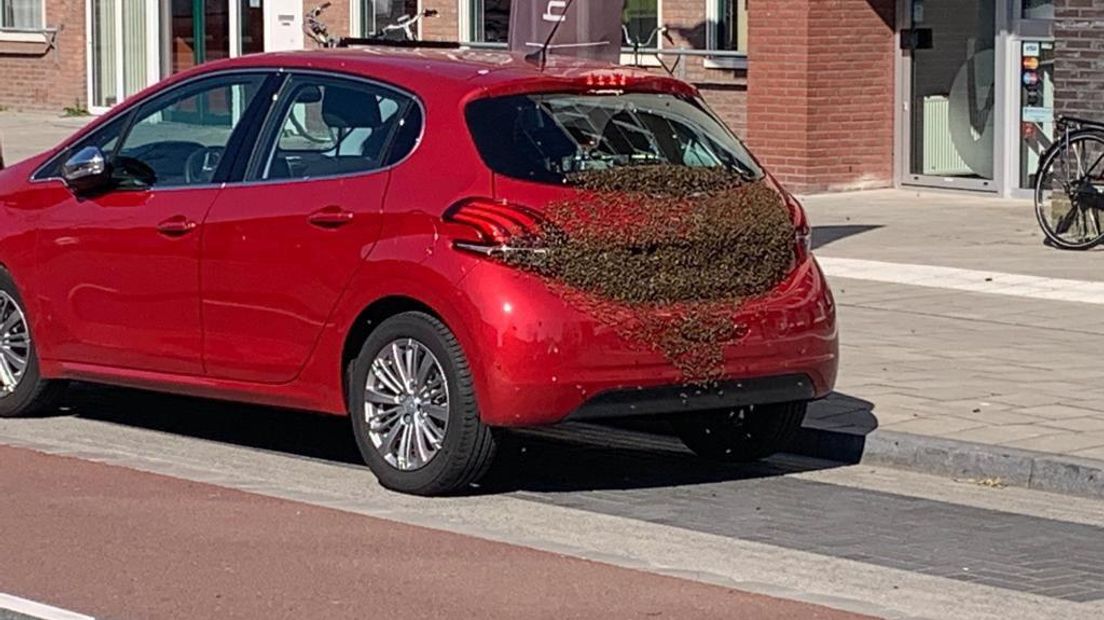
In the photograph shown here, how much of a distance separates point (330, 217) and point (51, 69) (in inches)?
836

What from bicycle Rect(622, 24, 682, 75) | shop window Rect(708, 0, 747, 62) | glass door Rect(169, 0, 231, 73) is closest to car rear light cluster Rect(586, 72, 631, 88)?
shop window Rect(708, 0, 747, 62)

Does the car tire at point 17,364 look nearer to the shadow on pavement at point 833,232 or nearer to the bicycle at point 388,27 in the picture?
the shadow on pavement at point 833,232

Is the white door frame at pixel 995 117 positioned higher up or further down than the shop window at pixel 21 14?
further down

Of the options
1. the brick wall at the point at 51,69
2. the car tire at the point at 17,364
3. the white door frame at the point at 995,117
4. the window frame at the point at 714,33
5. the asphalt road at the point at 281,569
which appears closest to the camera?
the asphalt road at the point at 281,569

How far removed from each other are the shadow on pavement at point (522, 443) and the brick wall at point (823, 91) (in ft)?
30.3

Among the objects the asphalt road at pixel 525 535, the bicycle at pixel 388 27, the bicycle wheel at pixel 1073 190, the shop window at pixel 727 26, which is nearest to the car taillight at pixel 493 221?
Result: the asphalt road at pixel 525 535

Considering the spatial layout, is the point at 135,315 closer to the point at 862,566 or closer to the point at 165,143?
the point at 165,143

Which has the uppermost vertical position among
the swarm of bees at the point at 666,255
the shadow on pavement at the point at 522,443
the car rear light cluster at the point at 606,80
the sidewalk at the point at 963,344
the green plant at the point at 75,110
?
the green plant at the point at 75,110

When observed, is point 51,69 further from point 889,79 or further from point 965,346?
point 965,346

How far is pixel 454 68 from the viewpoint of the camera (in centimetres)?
921

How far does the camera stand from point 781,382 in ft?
29.7

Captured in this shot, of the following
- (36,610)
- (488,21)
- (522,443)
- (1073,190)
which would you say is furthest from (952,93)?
(36,610)

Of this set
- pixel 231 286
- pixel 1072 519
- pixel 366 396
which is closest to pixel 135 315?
pixel 231 286

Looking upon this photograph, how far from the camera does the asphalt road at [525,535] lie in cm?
716
